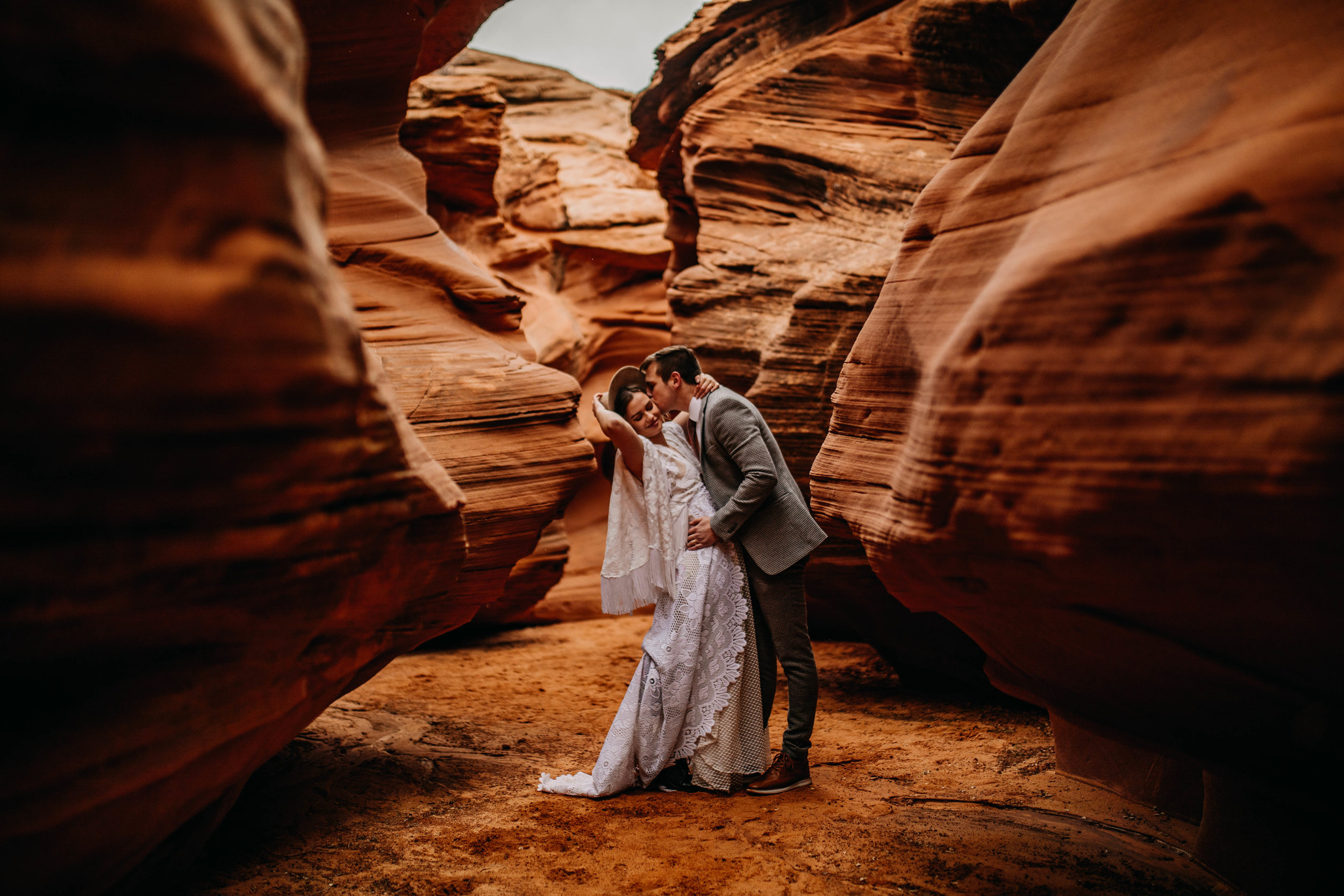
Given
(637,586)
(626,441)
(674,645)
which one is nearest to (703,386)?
(626,441)

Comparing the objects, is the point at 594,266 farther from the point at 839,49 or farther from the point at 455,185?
the point at 839,49

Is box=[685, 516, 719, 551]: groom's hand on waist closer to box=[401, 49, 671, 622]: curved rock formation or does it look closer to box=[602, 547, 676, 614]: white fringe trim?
box=[602, 547, 676, 614]: white fringe trim

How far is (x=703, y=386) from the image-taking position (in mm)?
4441

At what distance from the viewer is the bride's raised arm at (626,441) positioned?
4172 mm

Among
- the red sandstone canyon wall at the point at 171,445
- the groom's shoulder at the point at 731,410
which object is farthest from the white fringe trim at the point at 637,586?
the red sandstone canyon wall at the point at 171,445

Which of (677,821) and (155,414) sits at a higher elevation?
(155,414)

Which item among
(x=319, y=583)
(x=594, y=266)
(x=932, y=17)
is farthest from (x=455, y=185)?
(x=319, y=583)

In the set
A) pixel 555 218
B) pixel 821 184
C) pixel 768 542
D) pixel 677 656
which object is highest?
pixel 555 218

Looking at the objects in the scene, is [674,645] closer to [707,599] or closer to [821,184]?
[707,599]

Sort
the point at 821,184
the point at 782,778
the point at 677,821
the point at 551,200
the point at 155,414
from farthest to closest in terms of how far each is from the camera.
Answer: the point at 551,200, the point at 821,184, the point at 782,778, the point at 677,821, the point at 155,414

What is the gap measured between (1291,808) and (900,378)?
161 centimetres

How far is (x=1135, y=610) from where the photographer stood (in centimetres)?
206

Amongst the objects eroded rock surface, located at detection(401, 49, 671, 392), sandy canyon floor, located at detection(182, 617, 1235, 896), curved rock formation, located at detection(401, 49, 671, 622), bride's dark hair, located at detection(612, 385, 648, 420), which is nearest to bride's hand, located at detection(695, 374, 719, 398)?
bride's dark hair, located at detection(612, 385, 648, 420)

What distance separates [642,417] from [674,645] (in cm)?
117
